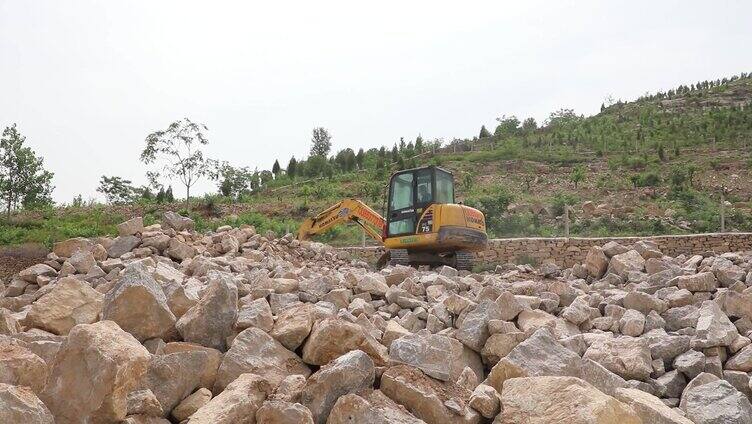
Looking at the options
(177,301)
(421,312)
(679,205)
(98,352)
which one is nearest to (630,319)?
(421,312)

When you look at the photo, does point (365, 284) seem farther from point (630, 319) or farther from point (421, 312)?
point (630, 319)

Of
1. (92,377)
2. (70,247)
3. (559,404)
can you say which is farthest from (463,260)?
(92,377)

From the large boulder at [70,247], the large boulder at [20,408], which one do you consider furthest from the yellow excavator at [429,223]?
the large boulder at [20,408]

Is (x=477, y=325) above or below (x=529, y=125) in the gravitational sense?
below

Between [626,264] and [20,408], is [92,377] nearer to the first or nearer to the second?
[20,408]

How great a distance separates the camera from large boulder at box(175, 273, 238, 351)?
11.5ft

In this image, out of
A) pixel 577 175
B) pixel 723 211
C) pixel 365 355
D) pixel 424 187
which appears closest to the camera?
pixel 365 355

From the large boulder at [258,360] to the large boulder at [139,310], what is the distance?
1.95ft

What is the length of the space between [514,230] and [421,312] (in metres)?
15.1

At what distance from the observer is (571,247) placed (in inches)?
617

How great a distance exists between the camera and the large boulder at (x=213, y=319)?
350cm

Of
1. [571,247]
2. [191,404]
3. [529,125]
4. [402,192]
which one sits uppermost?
[529,125]

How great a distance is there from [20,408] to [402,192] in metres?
10.5

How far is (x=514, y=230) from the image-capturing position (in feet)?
64.6
